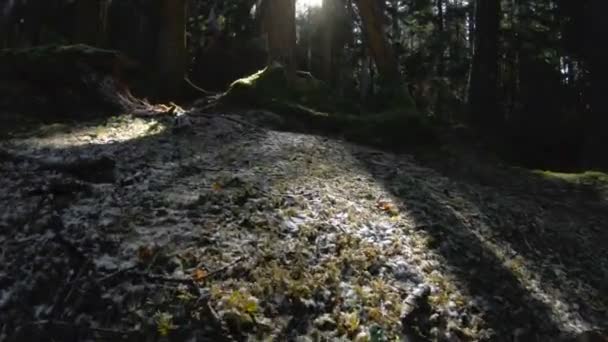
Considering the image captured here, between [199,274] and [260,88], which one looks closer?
[199,274]

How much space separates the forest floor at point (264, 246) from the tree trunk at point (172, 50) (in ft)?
12.3

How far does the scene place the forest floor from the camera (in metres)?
4.10

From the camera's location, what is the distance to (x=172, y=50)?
1178cm

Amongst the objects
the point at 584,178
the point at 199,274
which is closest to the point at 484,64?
the point at 584,178

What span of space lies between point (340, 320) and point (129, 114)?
5434 millimetres

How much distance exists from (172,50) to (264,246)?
767 cm

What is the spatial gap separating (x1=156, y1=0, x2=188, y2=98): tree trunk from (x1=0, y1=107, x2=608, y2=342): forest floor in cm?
374

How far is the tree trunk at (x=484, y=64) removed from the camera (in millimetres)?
16531

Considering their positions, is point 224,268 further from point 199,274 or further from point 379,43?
point 379,43

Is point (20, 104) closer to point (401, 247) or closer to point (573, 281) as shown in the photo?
point (401, 247)

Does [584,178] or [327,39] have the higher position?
[327,39]

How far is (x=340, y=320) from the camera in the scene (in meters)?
4.38

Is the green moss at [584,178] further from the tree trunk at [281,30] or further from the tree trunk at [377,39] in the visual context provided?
the tree trunk at [281,30]

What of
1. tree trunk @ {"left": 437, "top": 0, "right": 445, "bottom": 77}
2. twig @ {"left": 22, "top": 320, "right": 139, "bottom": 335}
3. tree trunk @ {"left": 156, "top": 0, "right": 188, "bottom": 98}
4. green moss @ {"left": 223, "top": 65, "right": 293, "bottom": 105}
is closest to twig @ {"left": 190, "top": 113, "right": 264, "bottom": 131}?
green moss @ {"left": 223, "top": 65, "right": 293, "bottom": 105}
